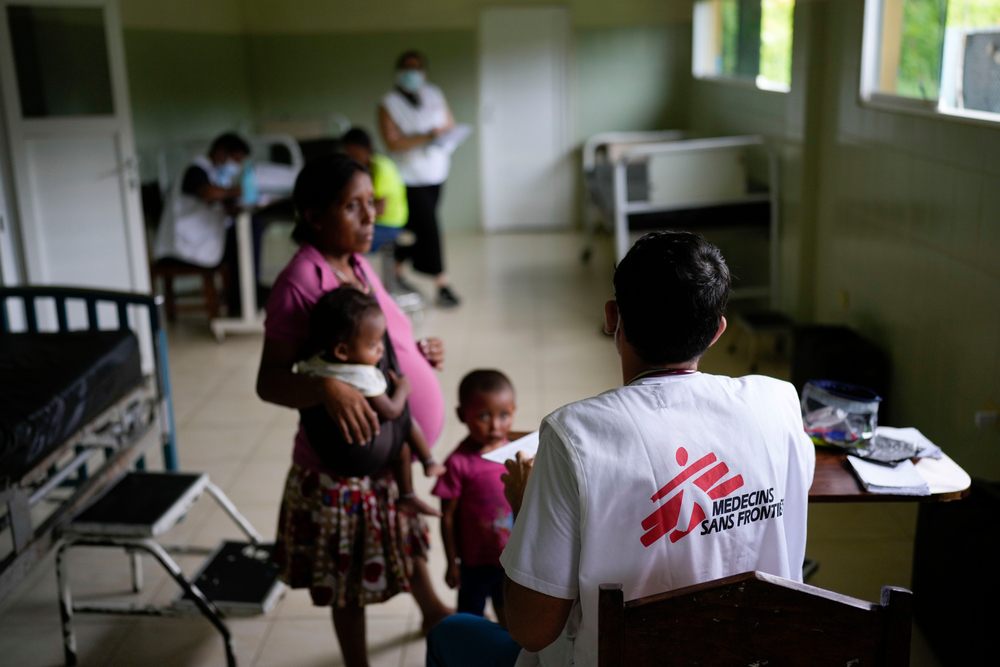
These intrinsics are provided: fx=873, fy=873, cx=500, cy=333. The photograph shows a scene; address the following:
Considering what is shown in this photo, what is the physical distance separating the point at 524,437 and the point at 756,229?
11.9 ft

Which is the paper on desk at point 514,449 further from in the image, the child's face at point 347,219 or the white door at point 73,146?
the white door at point 73,146

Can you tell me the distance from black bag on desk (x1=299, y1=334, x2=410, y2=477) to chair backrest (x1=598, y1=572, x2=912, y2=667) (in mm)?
949

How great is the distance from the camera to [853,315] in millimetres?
3939

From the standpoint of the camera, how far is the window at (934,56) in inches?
113

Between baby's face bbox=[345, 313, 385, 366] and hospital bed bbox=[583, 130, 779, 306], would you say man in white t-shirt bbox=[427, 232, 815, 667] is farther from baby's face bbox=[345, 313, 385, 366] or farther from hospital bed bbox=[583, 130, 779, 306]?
hospital bed bbox=[583, 130, 779, 306]

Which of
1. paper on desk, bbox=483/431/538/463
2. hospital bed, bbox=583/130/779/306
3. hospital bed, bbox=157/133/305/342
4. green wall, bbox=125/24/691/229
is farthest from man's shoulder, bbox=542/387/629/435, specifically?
green wall, bbox=125/24/691/229

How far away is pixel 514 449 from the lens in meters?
1.70

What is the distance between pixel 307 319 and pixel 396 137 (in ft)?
13.7

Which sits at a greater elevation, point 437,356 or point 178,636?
point 437,356

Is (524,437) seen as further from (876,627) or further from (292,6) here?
(292,6)

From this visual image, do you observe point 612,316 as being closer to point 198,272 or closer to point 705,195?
point 705,195

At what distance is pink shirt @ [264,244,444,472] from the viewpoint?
1.89m

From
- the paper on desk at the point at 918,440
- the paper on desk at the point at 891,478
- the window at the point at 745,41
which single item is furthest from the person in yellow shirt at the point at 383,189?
the paper on desk at the point at 891,478

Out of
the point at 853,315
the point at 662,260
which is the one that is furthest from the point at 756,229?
the point at 662,260
